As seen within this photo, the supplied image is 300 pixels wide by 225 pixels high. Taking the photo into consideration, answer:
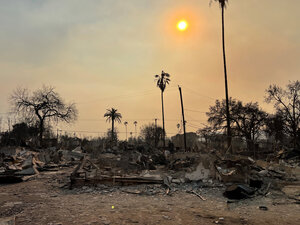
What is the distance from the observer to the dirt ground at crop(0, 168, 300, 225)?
6148 millimetres

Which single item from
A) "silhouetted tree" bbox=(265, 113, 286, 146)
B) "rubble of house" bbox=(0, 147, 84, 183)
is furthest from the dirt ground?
"silhouetted tree" bbox=(265, 113, 286, 146)

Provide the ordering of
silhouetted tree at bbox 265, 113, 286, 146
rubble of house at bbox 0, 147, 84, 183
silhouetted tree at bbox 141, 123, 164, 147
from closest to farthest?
rubble of house at bbox 0, 147, 84, 183
silhouetted tree at bbox 265, 113, 286, 146
silhouetted tree at bbox 141, 123, 164, 147

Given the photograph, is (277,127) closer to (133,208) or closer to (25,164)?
(133,208)

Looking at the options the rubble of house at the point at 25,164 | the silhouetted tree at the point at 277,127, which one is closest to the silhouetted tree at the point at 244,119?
the silhouetted tree at the point at 277,127

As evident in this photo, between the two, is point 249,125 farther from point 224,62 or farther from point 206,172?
point 206,172

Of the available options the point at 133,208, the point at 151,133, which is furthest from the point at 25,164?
the point at 151,133

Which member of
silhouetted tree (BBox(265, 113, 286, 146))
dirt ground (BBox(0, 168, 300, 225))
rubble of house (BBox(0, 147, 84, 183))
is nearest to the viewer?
dirt ground (BBox(0, 168, 300, 225))

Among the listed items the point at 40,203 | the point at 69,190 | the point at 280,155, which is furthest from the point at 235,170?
the point at 280,155

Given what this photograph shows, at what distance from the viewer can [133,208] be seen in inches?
289

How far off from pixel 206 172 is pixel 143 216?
5706mm

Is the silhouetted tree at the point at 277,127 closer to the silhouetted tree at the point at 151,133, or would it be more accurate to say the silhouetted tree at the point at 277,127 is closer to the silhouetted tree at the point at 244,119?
the silhouetted tree at the point at 244,119

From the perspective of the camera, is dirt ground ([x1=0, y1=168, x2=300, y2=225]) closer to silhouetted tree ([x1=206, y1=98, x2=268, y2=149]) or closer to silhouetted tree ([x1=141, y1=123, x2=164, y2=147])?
silhouetted tree ([x1=206, y1=98, x2=268, y2=149])

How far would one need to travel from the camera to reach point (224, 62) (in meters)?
22.1

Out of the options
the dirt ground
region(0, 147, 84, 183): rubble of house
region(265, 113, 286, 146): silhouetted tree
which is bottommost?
the dirt ground
